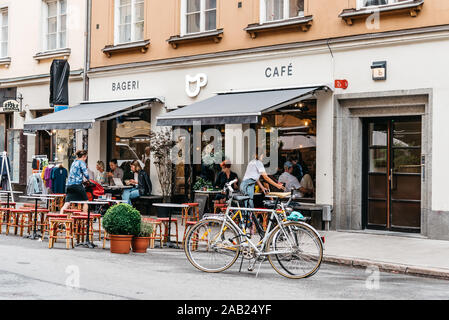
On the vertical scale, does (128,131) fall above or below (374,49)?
below

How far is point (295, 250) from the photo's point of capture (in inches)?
339

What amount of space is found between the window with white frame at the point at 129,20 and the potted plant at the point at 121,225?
8.62 meters

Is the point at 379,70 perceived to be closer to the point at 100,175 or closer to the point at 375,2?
the point at 375,2

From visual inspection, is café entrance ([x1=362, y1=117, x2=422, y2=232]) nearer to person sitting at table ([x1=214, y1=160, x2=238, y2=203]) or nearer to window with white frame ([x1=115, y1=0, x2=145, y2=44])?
person sitting at table ([x1=214, y1=160, x2=238, y2=203])

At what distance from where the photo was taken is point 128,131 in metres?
18.7

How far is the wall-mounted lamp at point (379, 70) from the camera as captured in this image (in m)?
13.3

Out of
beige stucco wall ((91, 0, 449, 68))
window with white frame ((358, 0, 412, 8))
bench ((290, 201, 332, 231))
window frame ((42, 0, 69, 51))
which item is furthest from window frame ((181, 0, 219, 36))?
bench ((290, 201, 332, 231))

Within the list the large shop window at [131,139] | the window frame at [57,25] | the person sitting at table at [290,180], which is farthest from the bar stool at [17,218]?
the window frame at [57,25]

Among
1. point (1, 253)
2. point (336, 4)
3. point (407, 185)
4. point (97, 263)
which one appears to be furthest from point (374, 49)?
point (1, 253)

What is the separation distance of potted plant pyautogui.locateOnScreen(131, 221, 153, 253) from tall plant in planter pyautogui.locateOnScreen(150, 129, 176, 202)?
5.94 metres

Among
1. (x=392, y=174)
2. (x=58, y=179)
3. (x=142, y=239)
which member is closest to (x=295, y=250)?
(x=142, y=239)

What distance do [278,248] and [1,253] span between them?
4.61 metres

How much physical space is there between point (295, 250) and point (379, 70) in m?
6.01

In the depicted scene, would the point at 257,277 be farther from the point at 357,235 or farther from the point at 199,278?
the point at 357,235
